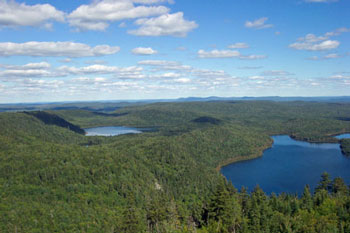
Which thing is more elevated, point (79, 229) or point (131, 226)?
point (131, 226)

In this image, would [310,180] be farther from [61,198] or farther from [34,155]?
[34,155]

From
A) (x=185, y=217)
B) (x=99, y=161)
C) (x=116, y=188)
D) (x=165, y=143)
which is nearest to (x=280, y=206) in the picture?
(x=185, y=217)

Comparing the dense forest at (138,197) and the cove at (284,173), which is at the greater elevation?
the dense forest at (138,197)

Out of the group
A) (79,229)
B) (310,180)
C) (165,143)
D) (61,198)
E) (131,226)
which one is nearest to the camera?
(131,226)

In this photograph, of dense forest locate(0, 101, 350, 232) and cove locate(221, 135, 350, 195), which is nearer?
dense forest locate(0, 101, 350, 232)

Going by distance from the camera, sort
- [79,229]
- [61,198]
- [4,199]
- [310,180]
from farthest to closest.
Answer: [310,180] < [61,198] < [4,199] < [79,229]

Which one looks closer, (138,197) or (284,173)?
(138,197)

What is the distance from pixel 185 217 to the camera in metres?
85.8

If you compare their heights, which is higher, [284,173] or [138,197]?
[138,197]

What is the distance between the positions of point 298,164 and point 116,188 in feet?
411

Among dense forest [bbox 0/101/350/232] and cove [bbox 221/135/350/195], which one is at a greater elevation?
dense forest [bbox 0/101/350/232]

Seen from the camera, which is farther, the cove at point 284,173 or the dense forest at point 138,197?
the cove at point 284,173

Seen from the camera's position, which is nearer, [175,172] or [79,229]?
[79,229]

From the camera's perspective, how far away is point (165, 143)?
188 meters
